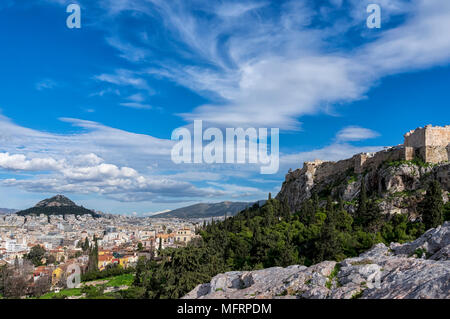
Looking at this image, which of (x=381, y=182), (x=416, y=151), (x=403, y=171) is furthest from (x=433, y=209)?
(x=416, y=151)

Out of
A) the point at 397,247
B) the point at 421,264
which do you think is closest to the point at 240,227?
the point at 397,247

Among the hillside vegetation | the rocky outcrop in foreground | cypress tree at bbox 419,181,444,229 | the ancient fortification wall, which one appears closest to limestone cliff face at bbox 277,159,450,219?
the ancient fortification wall

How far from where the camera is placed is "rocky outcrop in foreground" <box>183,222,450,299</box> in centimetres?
872

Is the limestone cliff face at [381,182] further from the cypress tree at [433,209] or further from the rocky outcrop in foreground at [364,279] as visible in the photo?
the rocky outcrop in foreground at [364,279]

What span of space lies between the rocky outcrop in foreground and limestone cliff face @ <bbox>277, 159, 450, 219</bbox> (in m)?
19.9

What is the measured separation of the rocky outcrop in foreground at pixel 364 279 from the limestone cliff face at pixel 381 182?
19878 mm

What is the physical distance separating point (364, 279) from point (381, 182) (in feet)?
109

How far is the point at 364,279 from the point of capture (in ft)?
34.8

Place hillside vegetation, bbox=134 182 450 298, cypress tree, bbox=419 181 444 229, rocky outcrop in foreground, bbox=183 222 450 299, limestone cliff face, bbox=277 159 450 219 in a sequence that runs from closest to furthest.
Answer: rocky outcrop in foreground, bbox=183 222 450 299 < hillside vegetation, bbox=134 182 450 298 < cypress tree, bbox=419 181 444 229 < limestone cliff face, bbox=277 159 450 219

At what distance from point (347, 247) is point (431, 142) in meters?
21.9

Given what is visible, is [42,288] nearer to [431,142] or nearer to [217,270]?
[217,270]

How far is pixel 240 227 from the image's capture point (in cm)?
4556

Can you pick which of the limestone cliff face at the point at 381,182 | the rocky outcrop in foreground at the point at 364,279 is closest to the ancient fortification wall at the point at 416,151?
the limestone cliff face at the point at 381,182

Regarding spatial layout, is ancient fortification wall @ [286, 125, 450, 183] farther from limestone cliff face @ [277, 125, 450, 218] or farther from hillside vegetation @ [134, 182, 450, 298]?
hillside vegetation @ [134, 182, 450, 298]
